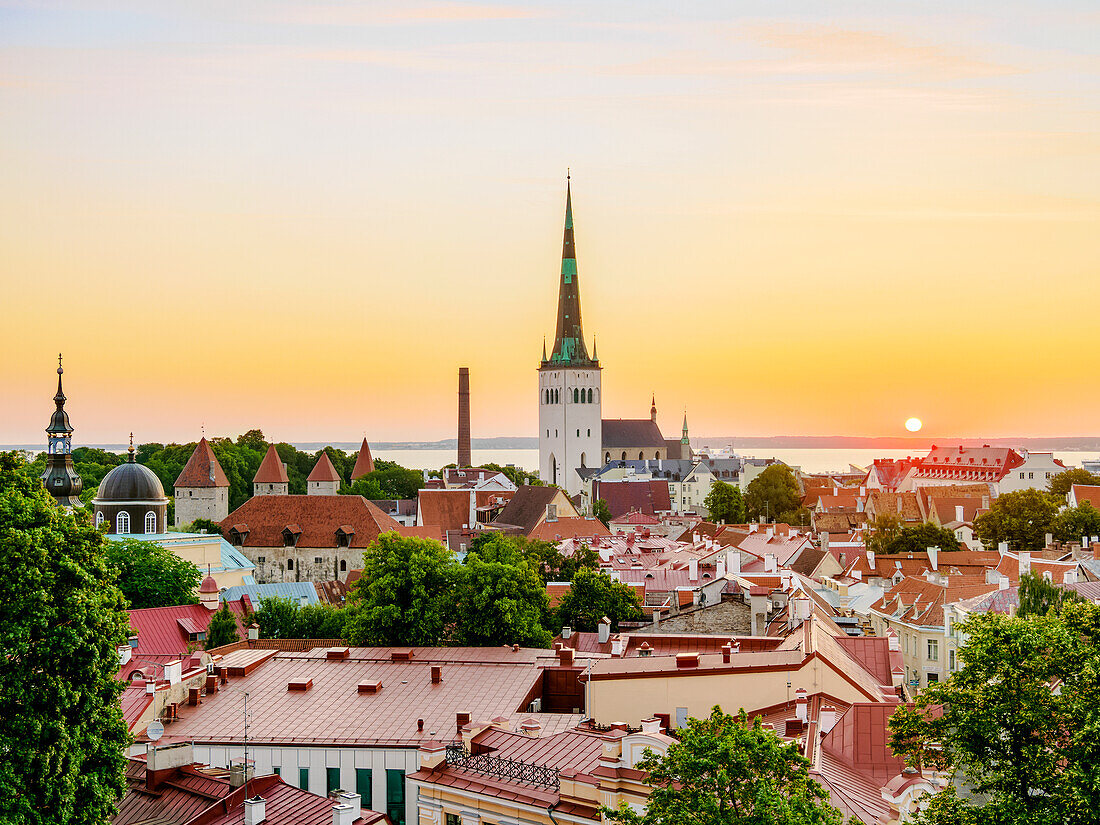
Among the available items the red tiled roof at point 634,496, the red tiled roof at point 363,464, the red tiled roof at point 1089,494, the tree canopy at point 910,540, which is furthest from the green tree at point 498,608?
the red tiled roof at point 363,464

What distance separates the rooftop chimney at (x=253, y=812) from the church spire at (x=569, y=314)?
13164cm

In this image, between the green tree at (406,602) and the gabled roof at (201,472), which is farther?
the gabled roof at (201,472)

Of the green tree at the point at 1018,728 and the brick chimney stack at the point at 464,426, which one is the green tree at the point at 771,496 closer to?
the brick chimney stack at the point at 464,426

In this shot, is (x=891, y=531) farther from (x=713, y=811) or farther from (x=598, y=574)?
(x=713, y=811)

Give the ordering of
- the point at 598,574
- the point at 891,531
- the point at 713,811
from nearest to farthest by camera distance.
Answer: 1. the point at 713,811
2. the point at 598,574
3. the point at 891,531

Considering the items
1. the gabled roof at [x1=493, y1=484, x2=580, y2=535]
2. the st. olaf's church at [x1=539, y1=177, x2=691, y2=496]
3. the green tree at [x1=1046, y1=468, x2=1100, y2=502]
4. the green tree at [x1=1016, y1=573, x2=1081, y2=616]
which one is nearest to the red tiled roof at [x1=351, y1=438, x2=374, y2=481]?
the st. olaf's church at [x1=539, y1=177, x2=691, y2=496]

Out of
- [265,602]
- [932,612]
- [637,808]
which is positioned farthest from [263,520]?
[637,808]

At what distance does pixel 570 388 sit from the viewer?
149875 millimetres

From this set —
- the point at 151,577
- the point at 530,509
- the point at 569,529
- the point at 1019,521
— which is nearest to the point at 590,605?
the point at 151,577

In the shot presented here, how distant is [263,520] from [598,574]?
126 ft

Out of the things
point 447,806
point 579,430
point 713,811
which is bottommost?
point 447,806

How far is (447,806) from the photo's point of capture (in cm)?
1875

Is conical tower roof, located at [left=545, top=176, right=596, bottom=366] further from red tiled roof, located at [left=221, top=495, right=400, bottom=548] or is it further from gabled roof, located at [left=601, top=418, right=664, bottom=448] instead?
red tiled roof, located at [left=221, top=495, right=400, bottom=548]

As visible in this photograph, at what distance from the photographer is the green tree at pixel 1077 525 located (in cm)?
6937
